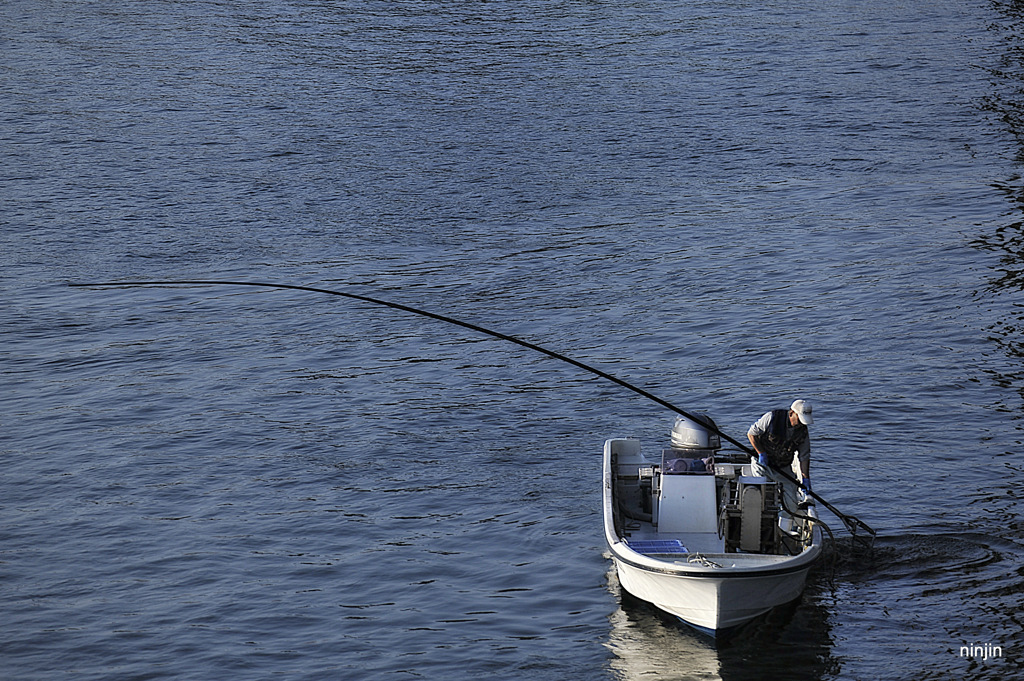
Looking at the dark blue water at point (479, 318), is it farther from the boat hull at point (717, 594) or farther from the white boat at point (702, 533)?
the white boat at point (702, 533)

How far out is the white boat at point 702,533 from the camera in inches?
440

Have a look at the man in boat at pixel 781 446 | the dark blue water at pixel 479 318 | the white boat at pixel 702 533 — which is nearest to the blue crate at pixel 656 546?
the white boat at pixel 702 533

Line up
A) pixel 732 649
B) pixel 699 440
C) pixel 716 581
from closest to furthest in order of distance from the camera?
pixel 716 581 < pixel 732 649 < pixel 699 440

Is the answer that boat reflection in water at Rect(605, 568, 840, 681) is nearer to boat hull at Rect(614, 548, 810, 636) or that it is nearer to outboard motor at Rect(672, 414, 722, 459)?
boat hull at Rect(614, 548, 810, 636)

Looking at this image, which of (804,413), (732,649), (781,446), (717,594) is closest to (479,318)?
(781,446)

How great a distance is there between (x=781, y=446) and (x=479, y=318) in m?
11.1

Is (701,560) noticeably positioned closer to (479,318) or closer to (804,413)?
(804,413)

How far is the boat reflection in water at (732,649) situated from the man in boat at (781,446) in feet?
3.96

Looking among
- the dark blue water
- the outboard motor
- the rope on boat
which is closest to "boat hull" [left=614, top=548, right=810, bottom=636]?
the rope on boat

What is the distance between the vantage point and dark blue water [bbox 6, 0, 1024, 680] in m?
13.0

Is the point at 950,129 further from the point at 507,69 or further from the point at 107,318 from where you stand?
the point at 107,318

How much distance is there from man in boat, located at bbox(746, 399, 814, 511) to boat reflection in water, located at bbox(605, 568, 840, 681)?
1208mm

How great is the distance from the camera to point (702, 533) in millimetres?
12461

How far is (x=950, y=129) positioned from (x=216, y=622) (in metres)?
26.5
